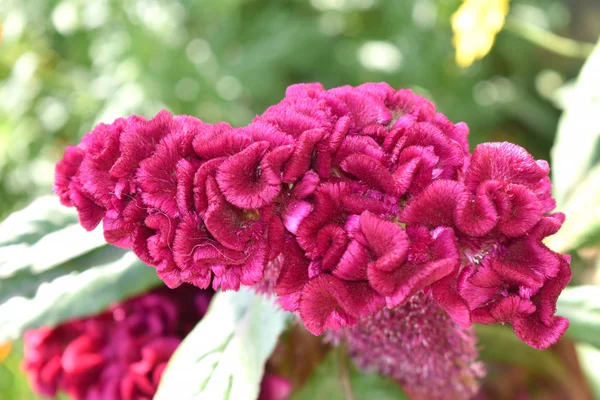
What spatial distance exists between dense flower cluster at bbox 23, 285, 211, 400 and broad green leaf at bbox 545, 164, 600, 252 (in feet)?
1.82

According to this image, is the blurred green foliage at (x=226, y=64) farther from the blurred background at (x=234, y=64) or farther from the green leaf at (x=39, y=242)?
the green leaf at (x=39, y=242)

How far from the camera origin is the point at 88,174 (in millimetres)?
567

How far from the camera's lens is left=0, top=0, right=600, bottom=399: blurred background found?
1506mm

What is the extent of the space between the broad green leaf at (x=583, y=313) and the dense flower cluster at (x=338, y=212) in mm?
241

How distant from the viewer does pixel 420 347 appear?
70 cm

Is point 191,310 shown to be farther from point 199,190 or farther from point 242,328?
point 199,190

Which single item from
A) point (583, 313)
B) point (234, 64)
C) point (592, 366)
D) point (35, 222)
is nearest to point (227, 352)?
point (35, 222)

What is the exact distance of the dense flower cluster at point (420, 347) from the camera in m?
0.67

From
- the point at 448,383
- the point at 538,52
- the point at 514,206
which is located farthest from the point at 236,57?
the point at 514,206

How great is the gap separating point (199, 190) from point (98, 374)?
1.63 feet

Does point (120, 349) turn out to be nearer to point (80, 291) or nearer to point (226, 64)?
point (80, 291)

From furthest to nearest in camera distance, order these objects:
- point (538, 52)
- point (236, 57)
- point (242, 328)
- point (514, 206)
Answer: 1. point (538, 52)
2. point (236, 57)
3. point (242, 328)
4. point (514, 206)

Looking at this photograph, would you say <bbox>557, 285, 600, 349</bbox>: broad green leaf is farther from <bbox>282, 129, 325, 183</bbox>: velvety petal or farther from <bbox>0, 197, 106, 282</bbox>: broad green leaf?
<bbox>0, 197, 106, 282</bbox>: broad green leaf

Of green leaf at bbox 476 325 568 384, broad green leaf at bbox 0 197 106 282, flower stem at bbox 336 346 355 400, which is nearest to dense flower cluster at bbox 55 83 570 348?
broad green leaf at bbox 0 197 106 282
